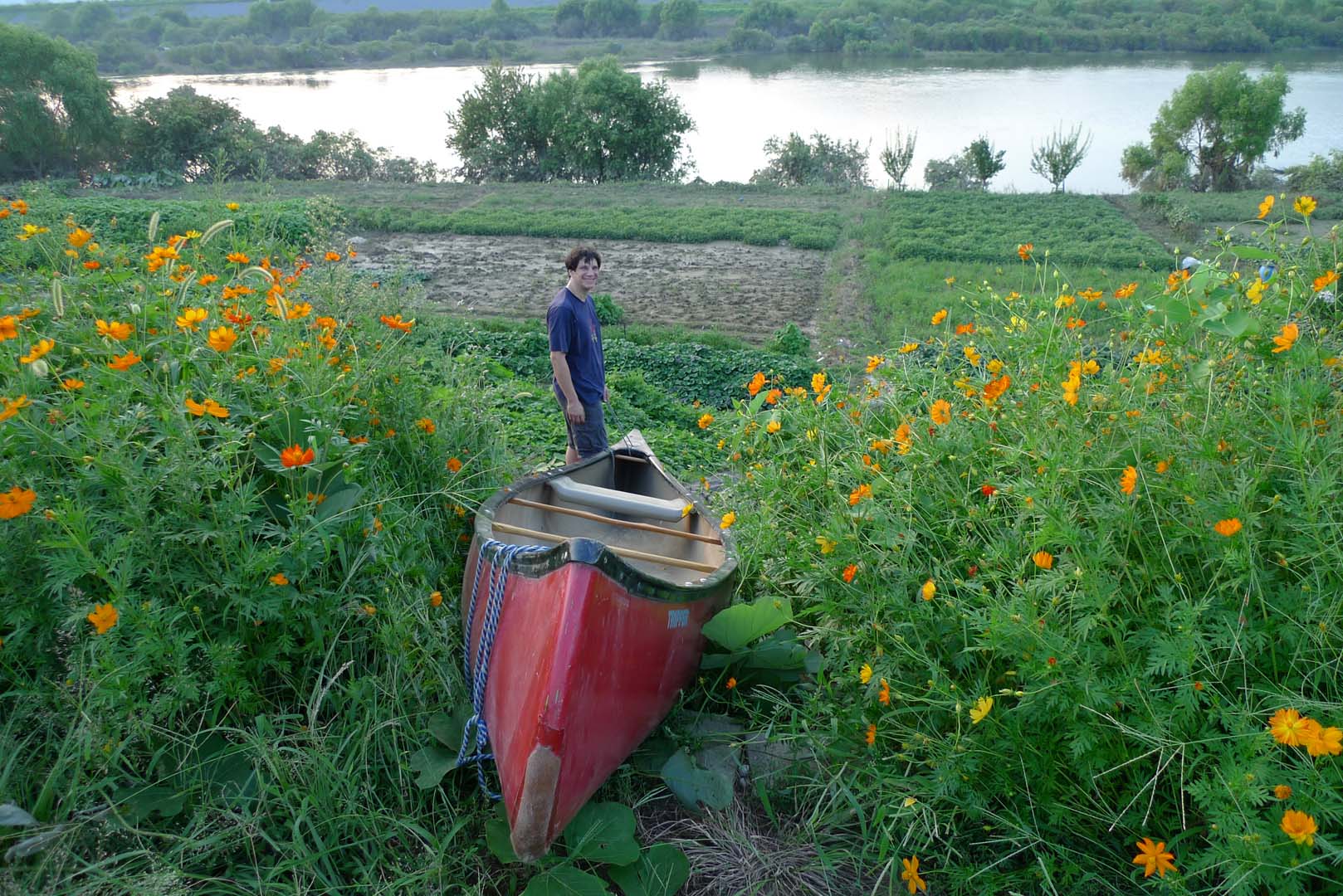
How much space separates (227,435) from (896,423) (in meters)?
2.98

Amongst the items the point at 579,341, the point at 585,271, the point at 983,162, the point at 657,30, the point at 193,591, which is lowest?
the point at 983,162

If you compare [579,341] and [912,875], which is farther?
[579,341]

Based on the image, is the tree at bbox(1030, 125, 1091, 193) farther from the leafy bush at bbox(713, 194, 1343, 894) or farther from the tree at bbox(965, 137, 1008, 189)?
the leafy bush at bbox(713, 194, 1343, 894)

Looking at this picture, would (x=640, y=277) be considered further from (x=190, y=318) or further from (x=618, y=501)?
(x=190, y=318)

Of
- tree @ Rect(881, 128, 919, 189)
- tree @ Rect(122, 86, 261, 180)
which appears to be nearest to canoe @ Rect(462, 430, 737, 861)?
tree @ Rect(881, 128, 919, 189)

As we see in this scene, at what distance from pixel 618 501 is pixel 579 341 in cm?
112

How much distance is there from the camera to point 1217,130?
27062 millimetres

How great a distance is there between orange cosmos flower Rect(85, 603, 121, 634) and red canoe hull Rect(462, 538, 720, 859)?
1.33 metres

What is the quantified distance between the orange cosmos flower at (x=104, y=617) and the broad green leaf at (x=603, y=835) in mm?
1719

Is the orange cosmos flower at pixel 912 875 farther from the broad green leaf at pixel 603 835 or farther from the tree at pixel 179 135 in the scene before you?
the tree at pixel 179 135

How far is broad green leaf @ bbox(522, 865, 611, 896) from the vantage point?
302 centimetres

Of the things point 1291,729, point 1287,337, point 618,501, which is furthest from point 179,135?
point 1291,729

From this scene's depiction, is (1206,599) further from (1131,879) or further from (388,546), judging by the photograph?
(388,546)

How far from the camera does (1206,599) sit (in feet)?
8.71
